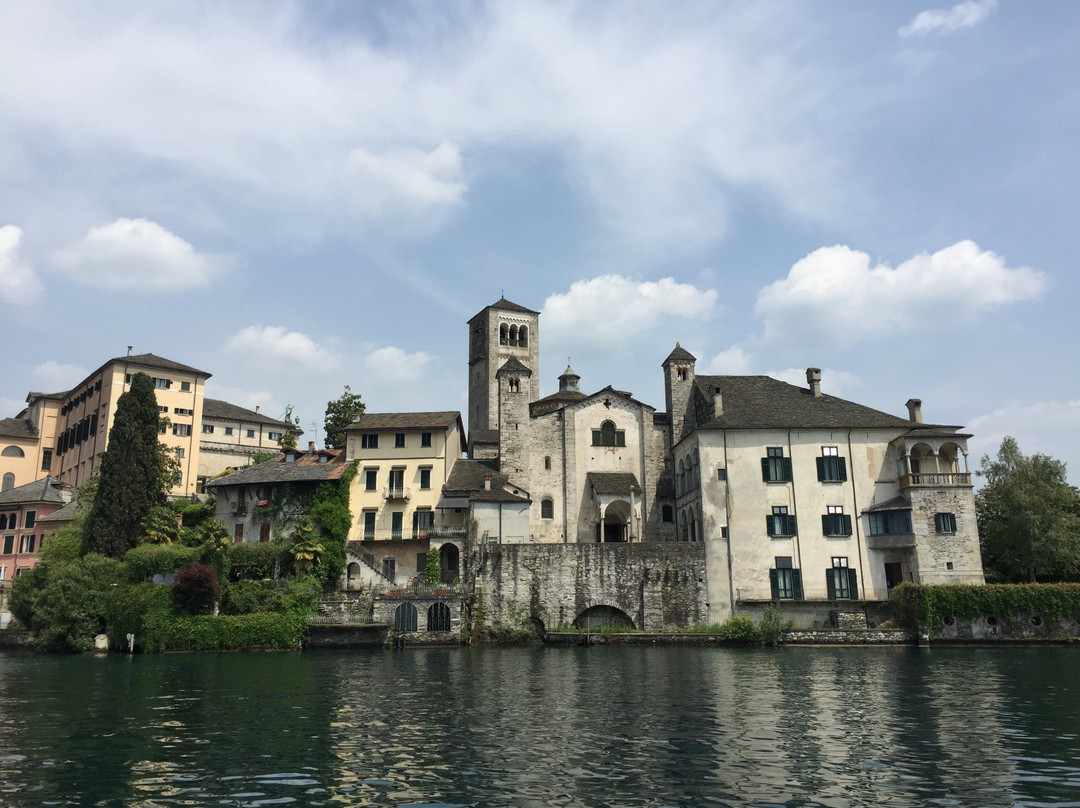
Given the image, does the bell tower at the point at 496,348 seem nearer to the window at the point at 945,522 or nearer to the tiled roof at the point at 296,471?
the tiled roof at the point at 296,471

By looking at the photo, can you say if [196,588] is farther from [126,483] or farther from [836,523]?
[836,523]

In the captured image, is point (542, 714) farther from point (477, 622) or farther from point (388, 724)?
point (477, 622)

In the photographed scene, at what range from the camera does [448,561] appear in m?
56.3

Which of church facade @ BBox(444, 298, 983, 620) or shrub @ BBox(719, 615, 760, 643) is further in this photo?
church facade @ BBox(444, 298, 983, 620)

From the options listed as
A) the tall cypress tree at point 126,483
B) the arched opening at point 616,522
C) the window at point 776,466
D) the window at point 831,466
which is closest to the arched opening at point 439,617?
the arched opening at point 616,522

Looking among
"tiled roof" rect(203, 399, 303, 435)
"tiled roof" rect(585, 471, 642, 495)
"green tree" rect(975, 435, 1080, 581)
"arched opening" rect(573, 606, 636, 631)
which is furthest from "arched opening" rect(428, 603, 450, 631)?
"tiled roof" rect(203, 399, 303, 435)

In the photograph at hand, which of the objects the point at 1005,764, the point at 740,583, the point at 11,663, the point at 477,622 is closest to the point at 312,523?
the point at 477,622

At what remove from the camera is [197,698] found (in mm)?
26000

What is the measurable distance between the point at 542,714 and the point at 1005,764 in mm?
10601

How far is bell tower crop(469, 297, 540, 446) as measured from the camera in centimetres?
8862

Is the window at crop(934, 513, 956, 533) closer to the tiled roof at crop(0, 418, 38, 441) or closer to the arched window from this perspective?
the arched window

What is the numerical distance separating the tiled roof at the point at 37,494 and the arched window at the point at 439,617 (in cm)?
3693

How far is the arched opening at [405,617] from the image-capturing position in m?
49.5

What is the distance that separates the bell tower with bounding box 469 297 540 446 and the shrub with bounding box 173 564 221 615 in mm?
41610
